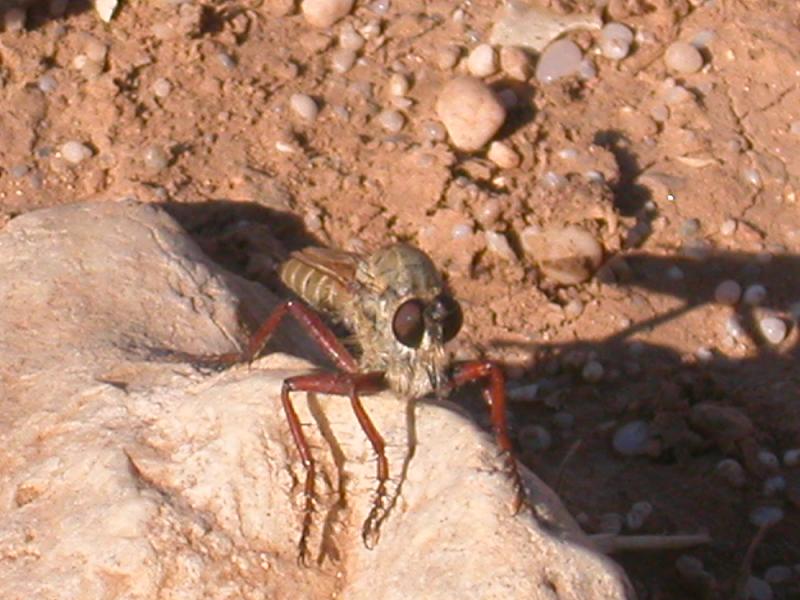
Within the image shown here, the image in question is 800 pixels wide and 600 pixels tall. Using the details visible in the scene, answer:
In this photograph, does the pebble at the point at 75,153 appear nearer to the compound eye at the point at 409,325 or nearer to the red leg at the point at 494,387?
the compound eye at the point at 409,325

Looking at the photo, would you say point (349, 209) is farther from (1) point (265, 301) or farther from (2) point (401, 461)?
(2) point (401, 461)

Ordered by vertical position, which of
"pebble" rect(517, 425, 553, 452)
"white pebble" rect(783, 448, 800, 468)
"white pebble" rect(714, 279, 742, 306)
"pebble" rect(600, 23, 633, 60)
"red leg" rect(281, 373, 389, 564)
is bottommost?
"white pebble" rect(783, 448, 800, 468)

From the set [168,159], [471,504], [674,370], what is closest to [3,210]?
[168,159]

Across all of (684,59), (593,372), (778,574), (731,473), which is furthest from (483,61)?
(778,574)

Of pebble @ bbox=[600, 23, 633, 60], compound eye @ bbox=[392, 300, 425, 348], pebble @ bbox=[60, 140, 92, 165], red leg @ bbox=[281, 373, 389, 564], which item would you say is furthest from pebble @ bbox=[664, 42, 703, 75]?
red leg @ bbox=[281, 373, 389, 564]

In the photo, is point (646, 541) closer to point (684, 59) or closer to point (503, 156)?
point (503, 156)

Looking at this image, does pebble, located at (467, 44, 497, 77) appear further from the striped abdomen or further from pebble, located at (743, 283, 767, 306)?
the striped abdomen
